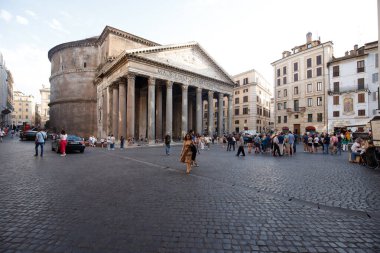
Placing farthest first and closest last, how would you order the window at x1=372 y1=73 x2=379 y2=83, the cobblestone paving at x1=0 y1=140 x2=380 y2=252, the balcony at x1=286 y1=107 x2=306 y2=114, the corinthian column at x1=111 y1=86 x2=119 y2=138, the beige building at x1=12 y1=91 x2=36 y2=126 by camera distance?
the beige building at x1=12 y1=91 x2=36 y2=126, the balcony at x1=286 y1=107 x2=306 y2=114, the window at x1=372 y1=73 x2=379 y2=83, the corinthian column at x1=111 y1=86 x2=119 y2=138, the cobblestone paving at x1=0 y1=140 x2=380 y2=252

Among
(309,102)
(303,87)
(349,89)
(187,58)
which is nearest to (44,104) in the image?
(187,58)

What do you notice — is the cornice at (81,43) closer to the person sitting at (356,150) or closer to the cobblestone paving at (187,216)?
the cobblestone paving at (187,216)

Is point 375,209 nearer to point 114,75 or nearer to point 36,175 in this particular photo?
point 36,175

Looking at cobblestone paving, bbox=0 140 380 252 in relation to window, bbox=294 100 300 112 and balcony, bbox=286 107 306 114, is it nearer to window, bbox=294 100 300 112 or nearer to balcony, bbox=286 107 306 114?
balcony, bbox=286 107 306 114

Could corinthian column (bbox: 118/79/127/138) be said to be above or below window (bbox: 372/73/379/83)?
below

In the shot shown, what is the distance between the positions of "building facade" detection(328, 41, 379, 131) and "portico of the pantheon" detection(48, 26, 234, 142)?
56.1 ft

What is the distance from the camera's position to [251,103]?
5259 cm

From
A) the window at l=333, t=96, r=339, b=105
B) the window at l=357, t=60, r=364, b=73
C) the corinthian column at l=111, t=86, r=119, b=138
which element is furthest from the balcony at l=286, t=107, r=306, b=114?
the corinthian column at l=111, t=86, r=119, b=138

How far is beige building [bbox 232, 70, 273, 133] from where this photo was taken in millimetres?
52500

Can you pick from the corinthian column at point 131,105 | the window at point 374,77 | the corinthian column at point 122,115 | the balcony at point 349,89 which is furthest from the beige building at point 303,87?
the corinthian column at point 122,115

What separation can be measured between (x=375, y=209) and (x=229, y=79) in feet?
119

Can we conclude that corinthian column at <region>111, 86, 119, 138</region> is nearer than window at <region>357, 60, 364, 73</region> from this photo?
Yes

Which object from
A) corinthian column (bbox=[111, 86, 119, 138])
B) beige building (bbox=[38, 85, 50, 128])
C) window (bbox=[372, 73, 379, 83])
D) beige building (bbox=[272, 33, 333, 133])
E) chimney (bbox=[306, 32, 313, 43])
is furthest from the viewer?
beige building (bbox=[38, 85, 50, 128])

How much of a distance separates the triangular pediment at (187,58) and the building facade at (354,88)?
17392 mm
